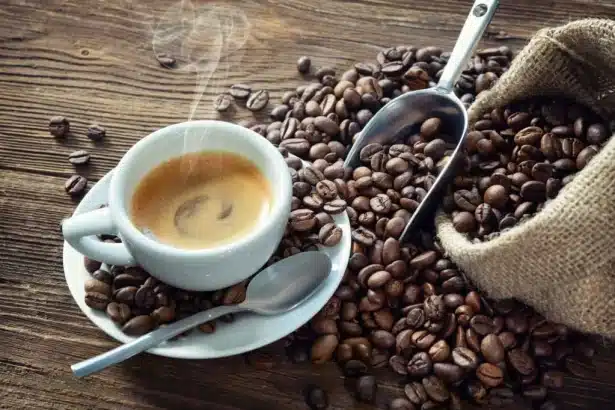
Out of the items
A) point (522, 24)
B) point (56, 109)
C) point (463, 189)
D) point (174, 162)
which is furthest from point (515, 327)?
point (56, 109)

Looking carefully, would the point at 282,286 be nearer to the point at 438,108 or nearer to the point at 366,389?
the point at 366,389

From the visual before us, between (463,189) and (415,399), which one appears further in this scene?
(463,189)

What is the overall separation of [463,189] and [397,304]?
0.82 ft

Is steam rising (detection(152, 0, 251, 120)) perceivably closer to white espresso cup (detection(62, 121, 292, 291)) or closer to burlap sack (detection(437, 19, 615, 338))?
white espresso cup (detection(62, 121, 292, 291))

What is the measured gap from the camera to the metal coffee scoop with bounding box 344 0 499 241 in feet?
4.99

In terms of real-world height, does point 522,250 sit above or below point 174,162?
above

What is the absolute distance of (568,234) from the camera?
122 centimetres

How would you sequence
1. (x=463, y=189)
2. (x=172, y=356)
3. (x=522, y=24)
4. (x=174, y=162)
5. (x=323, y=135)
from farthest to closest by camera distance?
(x=522, y=24)
(x=323, y=135)
(x=463, y=189)
(x=174, y=162)
(x=172, y=356)

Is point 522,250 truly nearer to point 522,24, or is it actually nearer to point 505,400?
point 505,400

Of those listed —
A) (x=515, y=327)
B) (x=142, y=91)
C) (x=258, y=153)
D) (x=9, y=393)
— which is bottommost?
(x=9, y=393)

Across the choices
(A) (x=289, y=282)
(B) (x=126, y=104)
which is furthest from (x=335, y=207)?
(B) (x=126, y=104)

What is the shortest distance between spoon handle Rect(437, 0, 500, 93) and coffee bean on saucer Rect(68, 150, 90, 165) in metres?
0.73

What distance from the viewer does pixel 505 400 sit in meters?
1.30

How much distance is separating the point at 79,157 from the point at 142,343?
1.80ft
